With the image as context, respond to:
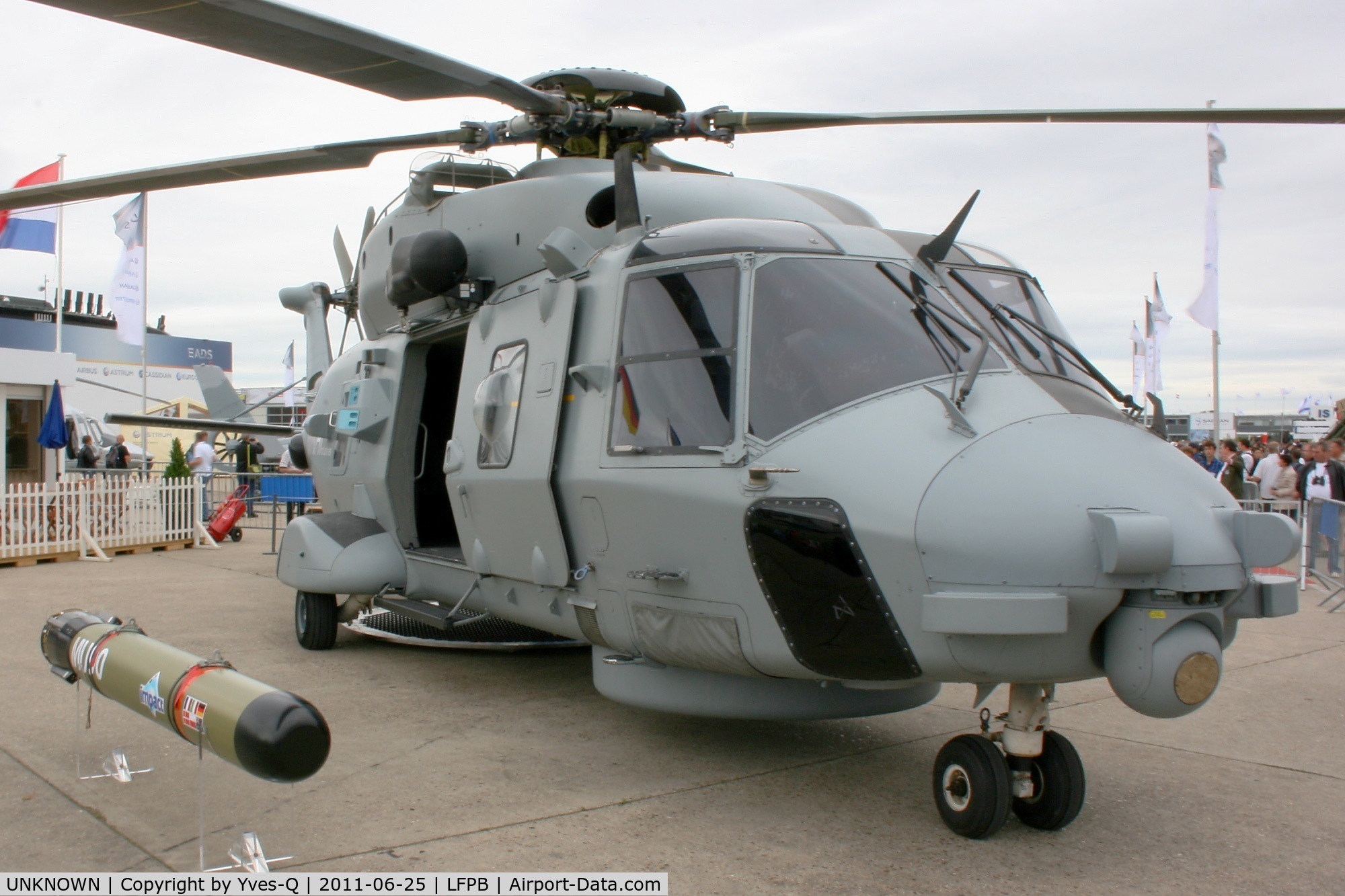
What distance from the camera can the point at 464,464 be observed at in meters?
5.88

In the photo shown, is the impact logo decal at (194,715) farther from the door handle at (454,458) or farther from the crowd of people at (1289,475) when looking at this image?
the crowd of people at (1289,475)

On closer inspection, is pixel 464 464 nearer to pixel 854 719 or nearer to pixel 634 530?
pixel 634 530

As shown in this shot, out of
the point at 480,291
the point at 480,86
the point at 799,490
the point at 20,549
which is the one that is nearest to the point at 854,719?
the point at 799,490

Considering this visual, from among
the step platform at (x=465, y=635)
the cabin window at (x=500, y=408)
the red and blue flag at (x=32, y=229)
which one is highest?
the red and blue flag at (x=32, y=229)

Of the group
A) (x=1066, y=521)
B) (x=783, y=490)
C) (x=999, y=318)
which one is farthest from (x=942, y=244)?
(x=1066, y=521)

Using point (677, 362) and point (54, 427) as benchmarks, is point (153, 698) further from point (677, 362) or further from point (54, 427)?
point (54, 427)

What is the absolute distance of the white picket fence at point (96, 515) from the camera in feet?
41.8

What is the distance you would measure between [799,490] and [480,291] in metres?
3.12

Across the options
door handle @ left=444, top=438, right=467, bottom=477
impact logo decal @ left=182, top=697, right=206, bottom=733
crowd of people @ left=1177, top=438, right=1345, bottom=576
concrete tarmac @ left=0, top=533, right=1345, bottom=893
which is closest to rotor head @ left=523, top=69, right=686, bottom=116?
door handle @ left=444, top=438, right=467, bottom=477

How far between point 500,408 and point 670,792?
2.17m

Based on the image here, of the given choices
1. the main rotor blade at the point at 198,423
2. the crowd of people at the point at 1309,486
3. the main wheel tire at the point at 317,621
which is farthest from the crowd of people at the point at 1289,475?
the main rotor blade at the point at 198,423

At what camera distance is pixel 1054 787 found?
393 cm

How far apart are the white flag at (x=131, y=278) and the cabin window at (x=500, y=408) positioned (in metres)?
15.3

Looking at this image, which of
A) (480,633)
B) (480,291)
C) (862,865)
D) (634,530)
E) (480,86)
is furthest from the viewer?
(480,633)
